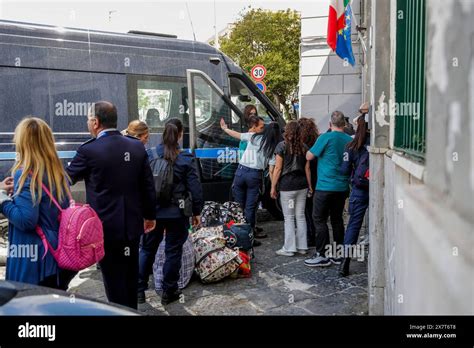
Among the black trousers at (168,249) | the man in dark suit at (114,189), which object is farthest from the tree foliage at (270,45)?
the man in dark suit at (114,189)

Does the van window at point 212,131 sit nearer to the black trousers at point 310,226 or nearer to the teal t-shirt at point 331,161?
the black trousers at point 310,226

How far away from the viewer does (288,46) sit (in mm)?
31781

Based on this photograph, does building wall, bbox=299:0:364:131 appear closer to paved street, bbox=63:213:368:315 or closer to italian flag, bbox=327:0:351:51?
italian flag, bbox=327:0:351:51

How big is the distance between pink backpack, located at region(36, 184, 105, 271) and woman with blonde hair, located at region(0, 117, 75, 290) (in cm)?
3

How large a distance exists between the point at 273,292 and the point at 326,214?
1.24 m

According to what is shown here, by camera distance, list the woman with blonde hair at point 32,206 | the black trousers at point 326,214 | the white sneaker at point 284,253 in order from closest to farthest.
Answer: the woman with blonde hair at point 32,206, the black trousers at point 326,214, the white sneaker at point 284,253

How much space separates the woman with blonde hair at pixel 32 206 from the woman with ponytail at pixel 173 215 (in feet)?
5.14

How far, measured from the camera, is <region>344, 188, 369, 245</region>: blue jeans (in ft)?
17.8

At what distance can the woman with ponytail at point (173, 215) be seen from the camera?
15.3 feet

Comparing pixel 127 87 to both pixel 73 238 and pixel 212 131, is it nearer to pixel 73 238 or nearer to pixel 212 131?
pixel 212 131

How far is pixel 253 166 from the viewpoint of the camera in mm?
6691

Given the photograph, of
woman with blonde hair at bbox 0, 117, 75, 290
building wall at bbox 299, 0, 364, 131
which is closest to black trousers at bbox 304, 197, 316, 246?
woman with blonde hair at bbox 0, 117, 75, 290

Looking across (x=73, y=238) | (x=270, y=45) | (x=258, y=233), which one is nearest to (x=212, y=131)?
(x=258, y=233)
